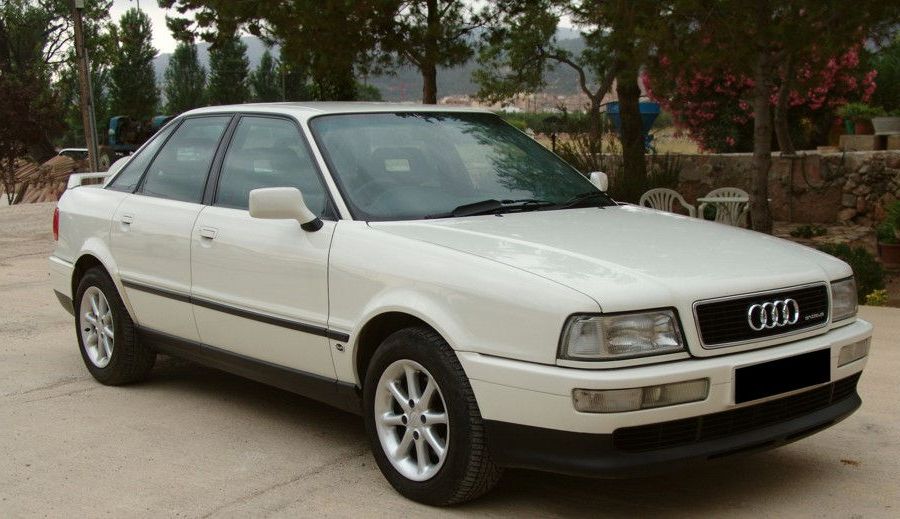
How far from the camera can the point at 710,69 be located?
10992 mm

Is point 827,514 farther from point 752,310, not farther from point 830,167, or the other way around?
point 830,167

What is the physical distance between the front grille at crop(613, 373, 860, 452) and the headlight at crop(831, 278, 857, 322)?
0.96 ft

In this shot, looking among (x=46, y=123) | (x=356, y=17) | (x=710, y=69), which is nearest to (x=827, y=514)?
(x=710, y=69)

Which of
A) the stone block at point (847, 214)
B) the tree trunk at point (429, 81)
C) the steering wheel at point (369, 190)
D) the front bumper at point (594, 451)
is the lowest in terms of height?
the stone block at point (847, 214)

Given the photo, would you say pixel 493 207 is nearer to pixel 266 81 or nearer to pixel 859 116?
pixel 859 116

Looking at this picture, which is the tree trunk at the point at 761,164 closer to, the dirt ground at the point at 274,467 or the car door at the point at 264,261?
the dirt ground at the point at 274,467

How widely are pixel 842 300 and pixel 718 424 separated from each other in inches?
34.6

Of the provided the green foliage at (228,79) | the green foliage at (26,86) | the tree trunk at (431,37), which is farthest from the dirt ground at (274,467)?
the green foliage at (228,79)

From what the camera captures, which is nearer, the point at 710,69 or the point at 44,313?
the point at 44,313

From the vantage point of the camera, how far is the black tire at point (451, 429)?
12.9 ft

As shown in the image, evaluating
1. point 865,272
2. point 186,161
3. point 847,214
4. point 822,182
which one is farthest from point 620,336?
point 822,182

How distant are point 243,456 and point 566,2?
11.1 meters

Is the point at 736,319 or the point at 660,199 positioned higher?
the point at 736,319

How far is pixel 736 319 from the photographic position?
3857 millimetres
